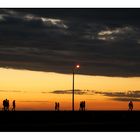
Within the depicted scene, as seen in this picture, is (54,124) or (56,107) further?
(56,107)

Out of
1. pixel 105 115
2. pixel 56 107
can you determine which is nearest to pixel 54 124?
pixel 105 115

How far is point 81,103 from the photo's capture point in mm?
54500

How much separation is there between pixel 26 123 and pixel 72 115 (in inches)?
283

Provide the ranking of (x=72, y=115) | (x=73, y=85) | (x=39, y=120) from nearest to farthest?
(x=39, y=120)
(x=72, y=115)
(x=73, y=85)

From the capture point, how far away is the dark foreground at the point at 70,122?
128 feet

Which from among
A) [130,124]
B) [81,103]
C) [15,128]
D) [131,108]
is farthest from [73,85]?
[15,128]

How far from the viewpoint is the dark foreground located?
128ft

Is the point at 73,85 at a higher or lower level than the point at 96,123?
higher

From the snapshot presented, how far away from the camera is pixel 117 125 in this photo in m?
42.5

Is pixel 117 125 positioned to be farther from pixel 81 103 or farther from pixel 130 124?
pixel 81 103

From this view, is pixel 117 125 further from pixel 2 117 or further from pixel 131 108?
pixel 131 108

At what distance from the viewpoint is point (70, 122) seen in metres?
44.8

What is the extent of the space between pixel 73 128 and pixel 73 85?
540 inches

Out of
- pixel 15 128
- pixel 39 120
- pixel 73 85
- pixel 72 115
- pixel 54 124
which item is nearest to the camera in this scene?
pixel 15 128
